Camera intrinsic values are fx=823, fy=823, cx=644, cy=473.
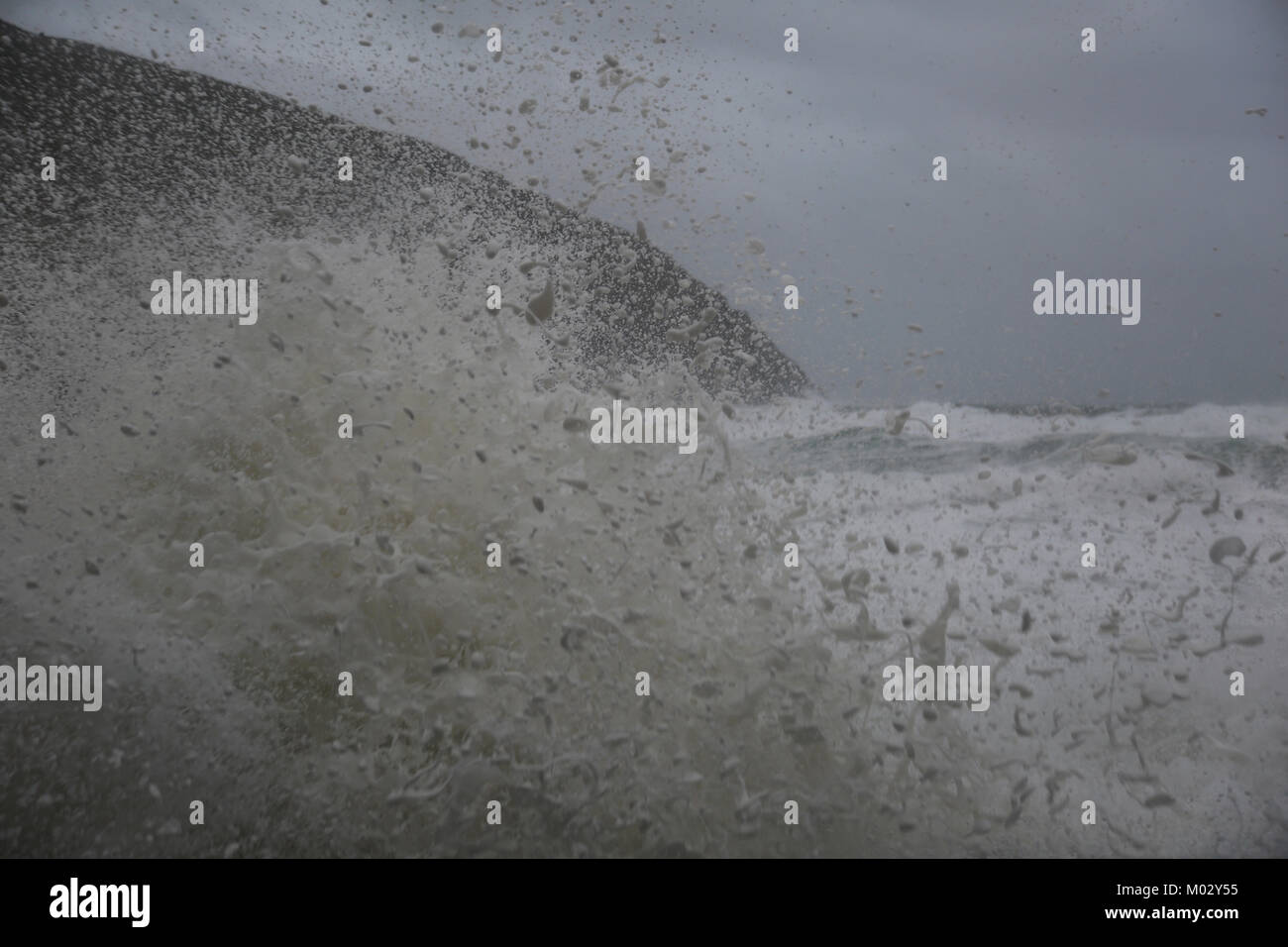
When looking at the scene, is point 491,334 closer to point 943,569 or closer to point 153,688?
point 153,688

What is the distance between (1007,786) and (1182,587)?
124 centimetres

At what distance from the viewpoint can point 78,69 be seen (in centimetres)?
498

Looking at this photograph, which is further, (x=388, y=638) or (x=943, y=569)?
(x=943, y=569)

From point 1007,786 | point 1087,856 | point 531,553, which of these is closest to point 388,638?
point 531,553

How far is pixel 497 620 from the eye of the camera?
1.83 m

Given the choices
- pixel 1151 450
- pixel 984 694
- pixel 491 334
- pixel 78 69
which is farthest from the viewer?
pixel 78 69

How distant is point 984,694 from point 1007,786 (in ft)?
0.75

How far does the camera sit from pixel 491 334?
2.29m

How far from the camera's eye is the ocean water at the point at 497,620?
1.62 m

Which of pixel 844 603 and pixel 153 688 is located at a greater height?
pixel 844 603

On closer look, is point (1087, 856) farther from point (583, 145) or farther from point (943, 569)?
point (583, 145)

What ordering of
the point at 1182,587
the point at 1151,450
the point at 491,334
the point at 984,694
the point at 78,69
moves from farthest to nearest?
the point at 78,69 → the point at 1151,450 → the point at 1182,587 → the point at 491,334 → the point at 984,694

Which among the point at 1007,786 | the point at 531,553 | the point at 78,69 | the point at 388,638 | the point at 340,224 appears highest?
the point at 78,69

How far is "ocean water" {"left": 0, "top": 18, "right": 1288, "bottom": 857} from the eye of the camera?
1.62 m
